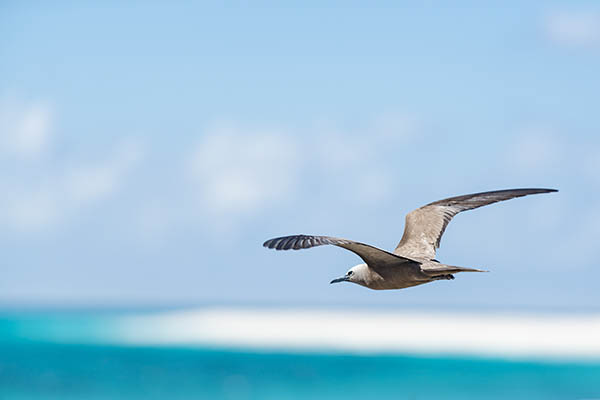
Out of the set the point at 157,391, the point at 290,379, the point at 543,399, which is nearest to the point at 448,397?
the point at 543,399

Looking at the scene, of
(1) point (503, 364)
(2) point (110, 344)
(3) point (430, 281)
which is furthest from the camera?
(2) point (110, 344)

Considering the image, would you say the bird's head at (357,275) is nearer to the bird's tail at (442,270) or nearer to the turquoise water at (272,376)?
the bird's tail at (442,270)

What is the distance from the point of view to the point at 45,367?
234 feet

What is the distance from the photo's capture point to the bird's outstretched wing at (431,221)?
53.7 feet

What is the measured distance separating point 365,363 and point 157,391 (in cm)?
2520

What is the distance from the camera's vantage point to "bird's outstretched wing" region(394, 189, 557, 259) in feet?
53.7

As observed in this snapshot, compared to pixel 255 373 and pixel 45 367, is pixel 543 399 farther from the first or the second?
pixel 45 367

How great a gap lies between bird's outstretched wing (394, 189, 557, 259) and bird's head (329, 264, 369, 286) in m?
0.96

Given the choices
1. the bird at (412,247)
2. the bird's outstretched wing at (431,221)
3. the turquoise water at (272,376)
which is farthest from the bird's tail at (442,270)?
the turquoise water at (272,376)

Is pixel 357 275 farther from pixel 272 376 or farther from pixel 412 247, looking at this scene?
pixel 272 376

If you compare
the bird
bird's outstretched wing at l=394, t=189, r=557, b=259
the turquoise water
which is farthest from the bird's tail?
the turquoise water

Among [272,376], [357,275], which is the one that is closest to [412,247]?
[357,275]

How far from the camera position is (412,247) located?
16469 millimetres

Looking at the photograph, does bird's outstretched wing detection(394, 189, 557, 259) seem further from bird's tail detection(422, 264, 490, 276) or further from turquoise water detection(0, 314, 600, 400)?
turquoise water detection(0, 314, 600, 400)
